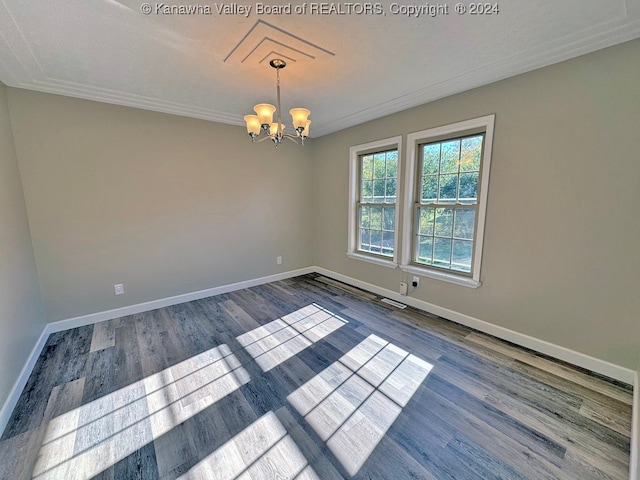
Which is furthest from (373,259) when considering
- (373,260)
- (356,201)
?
(356,201)

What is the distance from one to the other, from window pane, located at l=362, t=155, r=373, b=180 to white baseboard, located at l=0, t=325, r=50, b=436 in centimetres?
407

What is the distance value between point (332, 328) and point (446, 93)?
2781mm

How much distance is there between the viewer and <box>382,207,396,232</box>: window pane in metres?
3.58

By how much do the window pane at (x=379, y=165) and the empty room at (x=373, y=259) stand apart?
2cm

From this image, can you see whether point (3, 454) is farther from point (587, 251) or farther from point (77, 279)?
point (587, 251)

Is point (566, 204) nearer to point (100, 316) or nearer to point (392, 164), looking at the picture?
point (392, 164)

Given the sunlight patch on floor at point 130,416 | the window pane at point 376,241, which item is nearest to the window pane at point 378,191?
the window pane at point 376,241

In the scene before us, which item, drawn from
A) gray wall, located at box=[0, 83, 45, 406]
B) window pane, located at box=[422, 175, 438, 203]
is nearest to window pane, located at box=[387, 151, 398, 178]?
window pane, located at box=[422, 175, 438, 203]

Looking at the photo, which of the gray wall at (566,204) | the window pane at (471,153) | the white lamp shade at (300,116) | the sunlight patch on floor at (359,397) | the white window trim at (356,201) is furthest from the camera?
the white window trim at (356,201)

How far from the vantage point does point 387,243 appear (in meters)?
3.75

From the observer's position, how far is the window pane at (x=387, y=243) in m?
3.70

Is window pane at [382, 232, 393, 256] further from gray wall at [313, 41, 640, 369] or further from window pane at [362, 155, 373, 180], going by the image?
gray wall at [313, 41, 640, 369]

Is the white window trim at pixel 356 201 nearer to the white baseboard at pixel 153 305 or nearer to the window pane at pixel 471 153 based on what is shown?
the window pane at pixel 471 153

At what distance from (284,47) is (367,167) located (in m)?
2.21
